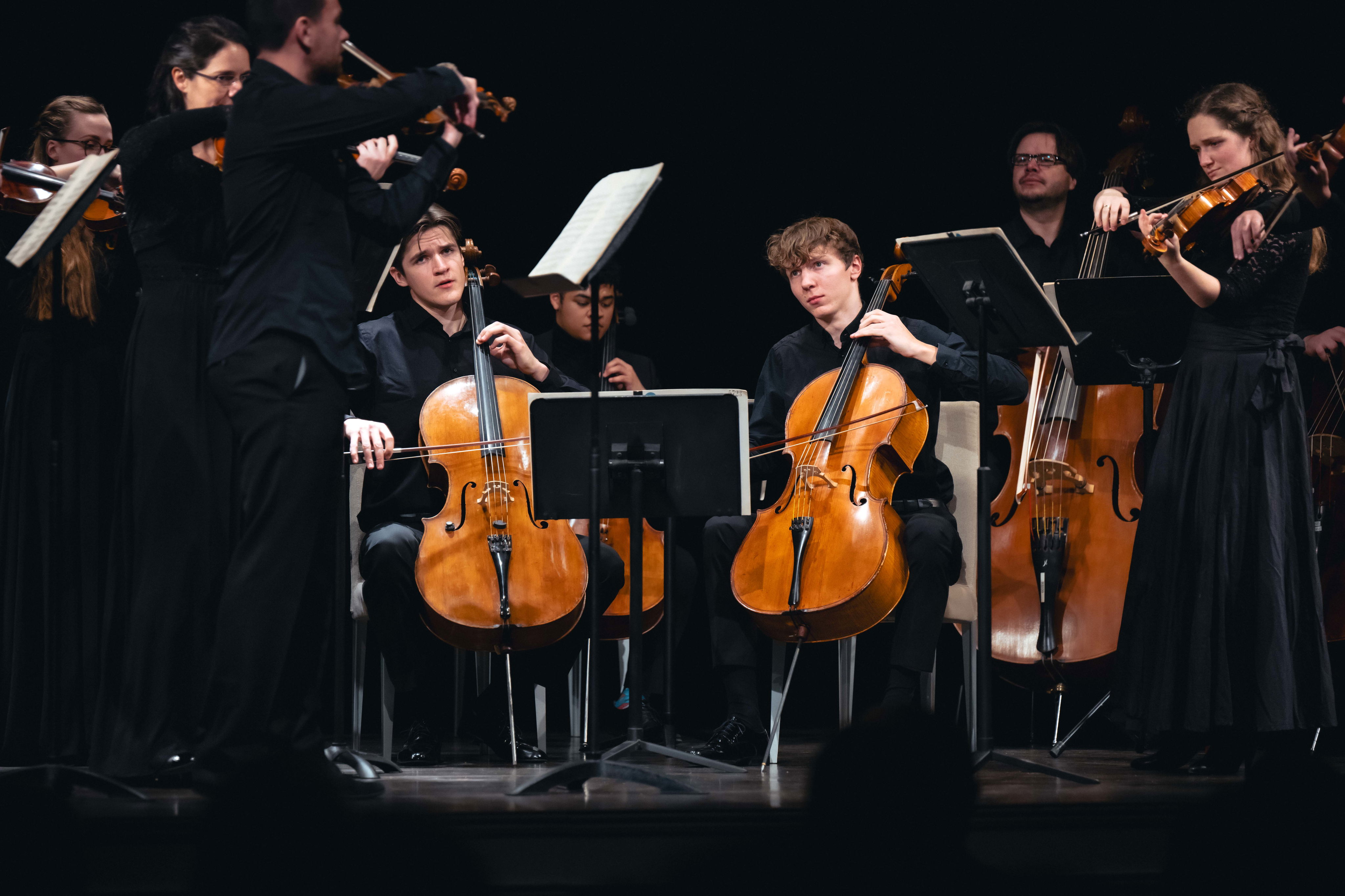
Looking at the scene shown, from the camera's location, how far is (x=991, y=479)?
9.68 ft

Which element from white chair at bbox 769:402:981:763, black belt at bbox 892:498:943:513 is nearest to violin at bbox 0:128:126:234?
white chair at bbox 769:402:981:763

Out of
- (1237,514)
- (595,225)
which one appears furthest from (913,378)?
(595,225)

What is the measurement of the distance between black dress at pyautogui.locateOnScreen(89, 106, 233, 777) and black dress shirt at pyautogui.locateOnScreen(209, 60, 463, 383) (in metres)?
0.22

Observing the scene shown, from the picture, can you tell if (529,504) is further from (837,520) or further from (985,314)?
(985,314)

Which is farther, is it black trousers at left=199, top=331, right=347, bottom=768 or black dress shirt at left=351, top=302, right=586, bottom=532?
black dress shirt at left=351, top=302, right=586, bottom=532

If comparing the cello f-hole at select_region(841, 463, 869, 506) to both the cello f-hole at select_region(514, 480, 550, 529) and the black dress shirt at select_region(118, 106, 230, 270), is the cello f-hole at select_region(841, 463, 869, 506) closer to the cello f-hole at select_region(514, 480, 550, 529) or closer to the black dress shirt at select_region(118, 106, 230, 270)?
the cello f-hole at select_region(514, 480, 550, 529)

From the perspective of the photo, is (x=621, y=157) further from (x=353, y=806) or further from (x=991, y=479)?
(x=353, y=806)

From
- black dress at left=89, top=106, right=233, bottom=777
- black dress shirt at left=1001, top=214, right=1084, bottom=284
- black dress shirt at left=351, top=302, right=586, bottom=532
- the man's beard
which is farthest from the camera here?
black dress shirt at left=1001, top=214, right=1084, bottom=284

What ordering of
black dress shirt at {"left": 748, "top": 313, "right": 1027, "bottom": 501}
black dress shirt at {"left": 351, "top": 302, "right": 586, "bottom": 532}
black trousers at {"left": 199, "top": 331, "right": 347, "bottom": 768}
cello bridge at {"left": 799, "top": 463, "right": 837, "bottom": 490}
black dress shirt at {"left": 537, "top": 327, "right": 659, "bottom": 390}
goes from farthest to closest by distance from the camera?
black dress shirt at {"left": 537, "top": 327, "right": 659, "bottom": 390} → black dress shirt at {"left": 351, "top": 302, "right": 586, "bottom": 532} → black dress shirt at {"left": 748, "top": 313, "right": 1027, "bottom": 501} → cello bridge at {"left": 799, "top": 463, "right": 837, "bottom": 490} → black trousers at {"left": 199, "top": 331, "right": 347, "bottom": 768}

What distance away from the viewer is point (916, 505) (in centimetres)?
340

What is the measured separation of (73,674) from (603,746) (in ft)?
4.22

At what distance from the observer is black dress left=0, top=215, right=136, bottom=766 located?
288 cm

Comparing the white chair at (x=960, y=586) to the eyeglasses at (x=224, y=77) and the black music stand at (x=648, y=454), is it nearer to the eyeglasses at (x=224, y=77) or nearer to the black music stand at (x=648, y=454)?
the black music stand at (x=648, y=454)

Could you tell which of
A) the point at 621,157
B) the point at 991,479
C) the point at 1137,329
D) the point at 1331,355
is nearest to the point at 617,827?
the point at 991,479
